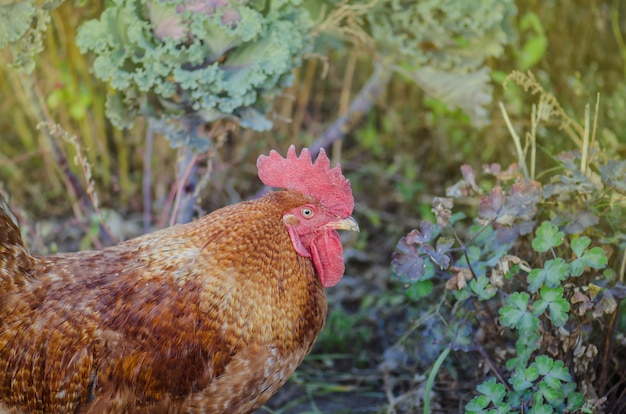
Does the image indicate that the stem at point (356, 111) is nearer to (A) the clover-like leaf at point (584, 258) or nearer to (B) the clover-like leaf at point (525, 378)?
(A) the clover-like leaf at point (584, 258)

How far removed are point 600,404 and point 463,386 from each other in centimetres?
77

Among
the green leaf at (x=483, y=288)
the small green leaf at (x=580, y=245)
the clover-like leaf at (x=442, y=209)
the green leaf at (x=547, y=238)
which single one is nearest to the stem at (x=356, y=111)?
the clover-like leaf at (x=442, y=209)

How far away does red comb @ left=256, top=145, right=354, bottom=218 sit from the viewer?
9.41 ft

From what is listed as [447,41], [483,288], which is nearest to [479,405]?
[483,288]

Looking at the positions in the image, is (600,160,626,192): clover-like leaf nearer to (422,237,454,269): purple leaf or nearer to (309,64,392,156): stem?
(422,237,454,269): purple leaf

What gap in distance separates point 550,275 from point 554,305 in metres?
0.12

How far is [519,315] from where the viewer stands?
2938mm

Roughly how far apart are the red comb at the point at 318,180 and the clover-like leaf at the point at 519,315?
77 cm

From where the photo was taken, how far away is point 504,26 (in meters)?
4.41

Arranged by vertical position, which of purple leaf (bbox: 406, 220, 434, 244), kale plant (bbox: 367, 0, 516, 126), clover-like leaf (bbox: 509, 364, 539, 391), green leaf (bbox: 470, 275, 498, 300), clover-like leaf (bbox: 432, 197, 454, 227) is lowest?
clover-like leaf (bbox: 509, 364, 539, 391)

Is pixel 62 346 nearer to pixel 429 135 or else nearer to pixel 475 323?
pixel 475 323

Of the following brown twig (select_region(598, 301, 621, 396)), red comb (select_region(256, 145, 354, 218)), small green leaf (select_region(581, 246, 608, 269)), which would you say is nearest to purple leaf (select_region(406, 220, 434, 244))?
red comb (select_region(256, 145, 354, 218))

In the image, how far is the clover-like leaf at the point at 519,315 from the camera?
2.91 metres

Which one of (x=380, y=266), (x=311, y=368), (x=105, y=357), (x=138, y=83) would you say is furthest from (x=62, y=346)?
(x=380, y=266)
